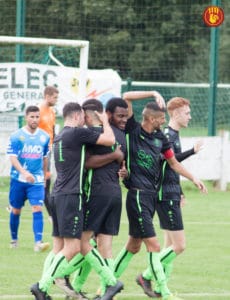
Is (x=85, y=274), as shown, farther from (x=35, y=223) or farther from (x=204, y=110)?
(x=204, y=110)

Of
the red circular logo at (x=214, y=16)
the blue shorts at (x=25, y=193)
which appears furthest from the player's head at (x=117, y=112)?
the red circular logo at (x=214, y=16)

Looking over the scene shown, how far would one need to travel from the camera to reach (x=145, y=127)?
10312 millimetres

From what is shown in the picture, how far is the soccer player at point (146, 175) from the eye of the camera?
10.2m

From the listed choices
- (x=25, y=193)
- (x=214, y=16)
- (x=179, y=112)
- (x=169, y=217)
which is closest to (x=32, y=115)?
(x=25, y=193)

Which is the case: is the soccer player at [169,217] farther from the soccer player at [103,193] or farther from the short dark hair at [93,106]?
the short dark hair at [93,106]

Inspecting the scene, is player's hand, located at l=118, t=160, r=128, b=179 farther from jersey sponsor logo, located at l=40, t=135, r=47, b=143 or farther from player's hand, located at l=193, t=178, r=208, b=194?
jersey sponsor logo, located at l=40, t=135, r=47, b=143

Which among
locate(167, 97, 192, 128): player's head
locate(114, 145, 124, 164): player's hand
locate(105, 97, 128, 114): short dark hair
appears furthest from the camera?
locate(167, 97, 192, 128): player's head

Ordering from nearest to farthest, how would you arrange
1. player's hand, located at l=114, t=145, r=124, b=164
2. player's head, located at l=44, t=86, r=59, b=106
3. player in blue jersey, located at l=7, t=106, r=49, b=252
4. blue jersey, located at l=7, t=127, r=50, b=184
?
player's hand, located at l=114, t=145, r=124, b=164 → player in blue jersey, located at l=7, t=106, r=49, b=252 → blue jersey, located at l=7, t=127, r=50, b=184 → player's head, located at l=44, t=86, r=59, b=106

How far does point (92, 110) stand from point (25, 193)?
4.38 metres

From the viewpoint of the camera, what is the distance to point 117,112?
1011 cm

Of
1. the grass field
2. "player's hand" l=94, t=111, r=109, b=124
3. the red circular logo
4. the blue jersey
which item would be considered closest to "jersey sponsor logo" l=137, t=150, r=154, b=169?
"player's hand" l=94, t=111, r=109, b=124

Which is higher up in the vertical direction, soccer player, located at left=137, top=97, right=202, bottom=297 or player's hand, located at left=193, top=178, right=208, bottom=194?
player's hand, located at left=193, top=178, right=208, bottom=194

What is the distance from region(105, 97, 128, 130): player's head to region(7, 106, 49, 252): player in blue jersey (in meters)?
3.79

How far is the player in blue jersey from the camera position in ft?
45.6
